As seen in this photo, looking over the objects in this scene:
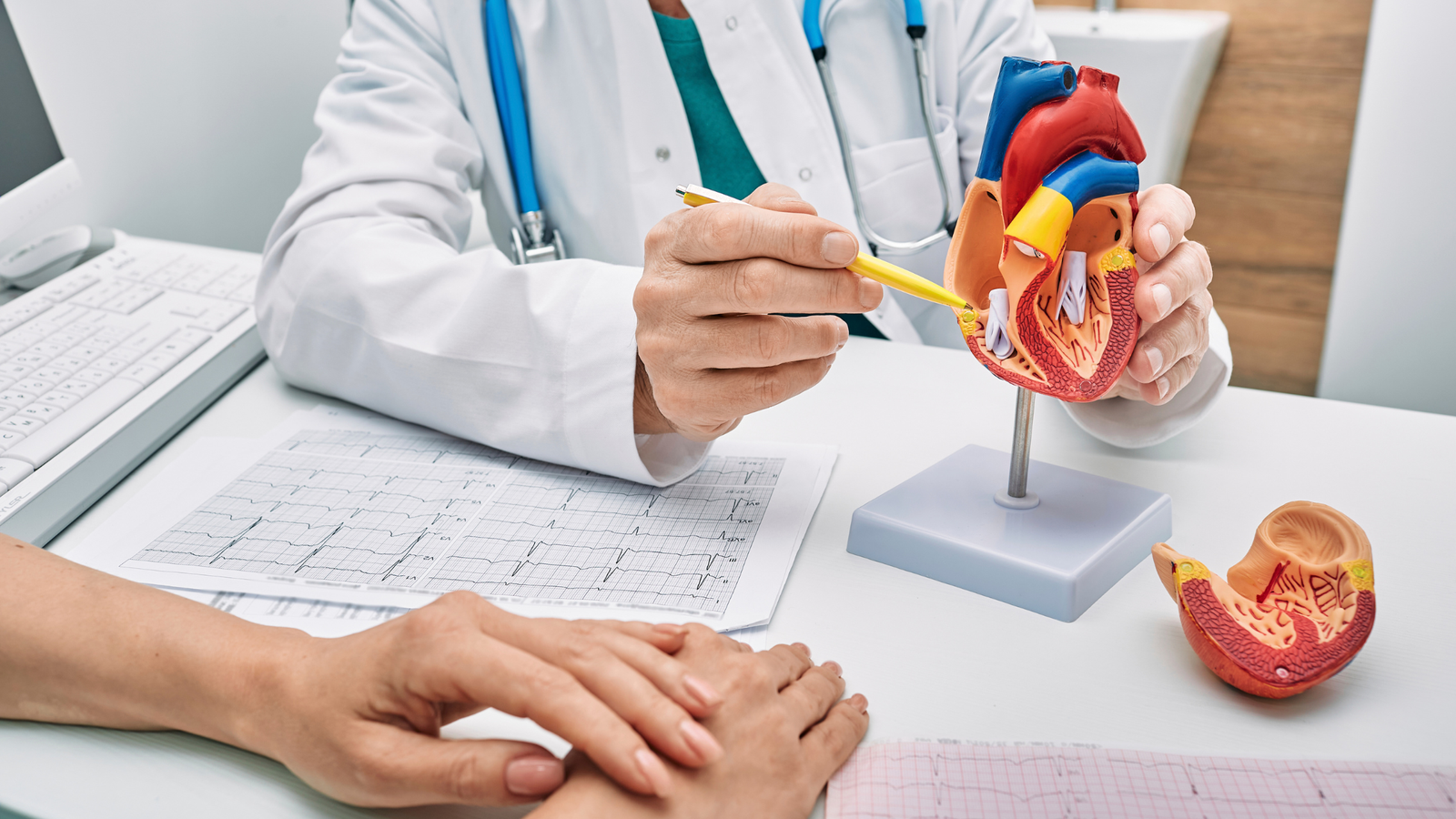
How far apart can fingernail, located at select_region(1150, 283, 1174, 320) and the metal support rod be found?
91 mm

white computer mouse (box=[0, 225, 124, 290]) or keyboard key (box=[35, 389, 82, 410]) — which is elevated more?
white computer mouse (box=[0, 225, 124, 290])

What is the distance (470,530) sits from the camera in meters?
0.65

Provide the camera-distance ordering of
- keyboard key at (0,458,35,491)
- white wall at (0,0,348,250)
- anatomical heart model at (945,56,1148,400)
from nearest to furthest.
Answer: anatomical heart model at (945,56,1148,400) → keyboard key at (0,458,35,491) → white wall at (0,0,348,250)

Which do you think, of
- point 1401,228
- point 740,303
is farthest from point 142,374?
point 1401,228

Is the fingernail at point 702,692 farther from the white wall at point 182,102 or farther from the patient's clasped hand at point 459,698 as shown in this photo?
the white wall at point 182,102

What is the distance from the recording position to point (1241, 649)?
474 millimetres

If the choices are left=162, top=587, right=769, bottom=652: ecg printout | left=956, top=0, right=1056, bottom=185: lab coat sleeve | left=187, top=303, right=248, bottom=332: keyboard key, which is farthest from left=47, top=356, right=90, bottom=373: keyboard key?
left=956, top=0, right=1056, bottom=185: lab coat sleeve

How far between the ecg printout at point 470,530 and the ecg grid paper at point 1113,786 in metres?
0.13

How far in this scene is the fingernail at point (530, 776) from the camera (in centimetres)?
39

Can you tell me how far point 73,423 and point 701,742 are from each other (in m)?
0.65

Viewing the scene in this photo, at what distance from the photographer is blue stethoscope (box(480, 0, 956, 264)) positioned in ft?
3.19

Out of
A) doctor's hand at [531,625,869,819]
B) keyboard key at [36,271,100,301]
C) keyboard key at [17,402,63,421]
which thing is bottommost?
doctor's hand at [531,625,869,819]

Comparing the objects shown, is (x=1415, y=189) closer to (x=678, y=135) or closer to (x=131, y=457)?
(x=678, y=135)

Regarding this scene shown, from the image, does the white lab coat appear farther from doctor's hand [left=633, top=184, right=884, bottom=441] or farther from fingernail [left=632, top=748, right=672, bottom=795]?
fingernail [left=632, top=748, right=672, bottom=795]
